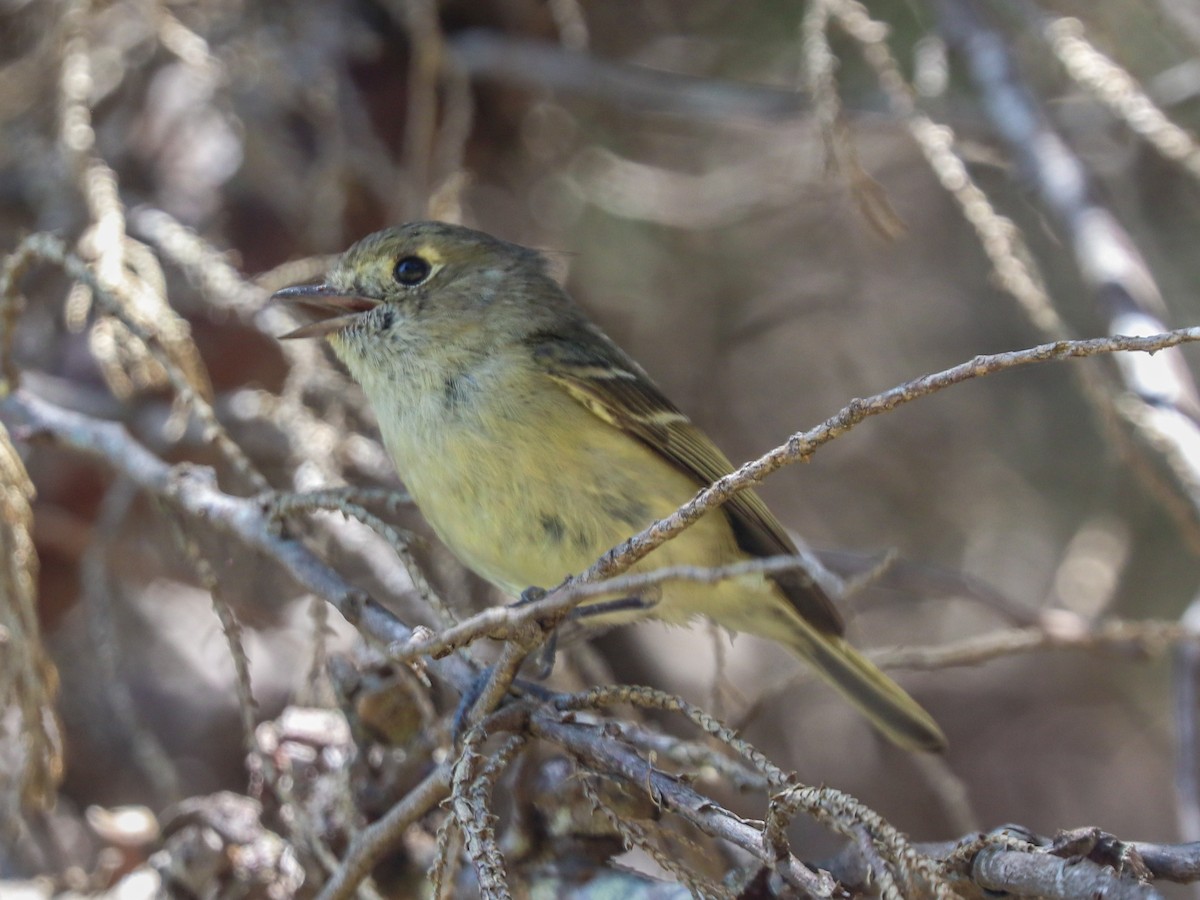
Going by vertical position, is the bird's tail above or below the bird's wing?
below

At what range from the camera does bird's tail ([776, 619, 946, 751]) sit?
8.63ft

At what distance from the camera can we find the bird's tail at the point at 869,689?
2629mm

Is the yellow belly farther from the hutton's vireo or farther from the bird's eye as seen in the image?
the bird's eye

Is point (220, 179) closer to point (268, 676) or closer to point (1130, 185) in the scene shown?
point (268, 676)

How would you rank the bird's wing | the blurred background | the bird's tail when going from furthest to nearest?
1. the blurred background
2. the bird's tail
3. the bird's wing

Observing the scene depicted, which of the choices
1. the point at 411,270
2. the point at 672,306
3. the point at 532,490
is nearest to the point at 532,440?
the point at 532,490

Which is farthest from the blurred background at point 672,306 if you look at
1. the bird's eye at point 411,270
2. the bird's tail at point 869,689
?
the bird's eye at point 411,270

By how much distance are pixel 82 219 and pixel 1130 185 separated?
3.21 metres

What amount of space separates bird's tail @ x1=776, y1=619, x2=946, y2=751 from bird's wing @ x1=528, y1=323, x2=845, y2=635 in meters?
0.06

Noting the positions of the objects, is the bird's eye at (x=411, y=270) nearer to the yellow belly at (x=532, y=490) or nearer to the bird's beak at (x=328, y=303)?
the bird's beak at (x=328, y=303)

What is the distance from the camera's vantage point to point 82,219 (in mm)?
3219

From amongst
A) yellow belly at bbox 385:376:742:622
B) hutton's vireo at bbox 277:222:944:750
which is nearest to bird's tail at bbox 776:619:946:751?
hutton's vireo at bbox 277:222:944:750

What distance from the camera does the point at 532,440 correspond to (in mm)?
2328

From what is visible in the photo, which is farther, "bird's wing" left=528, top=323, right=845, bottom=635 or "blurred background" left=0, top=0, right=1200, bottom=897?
"blurred background" left=0, top=0, right=1200, bottom=897
